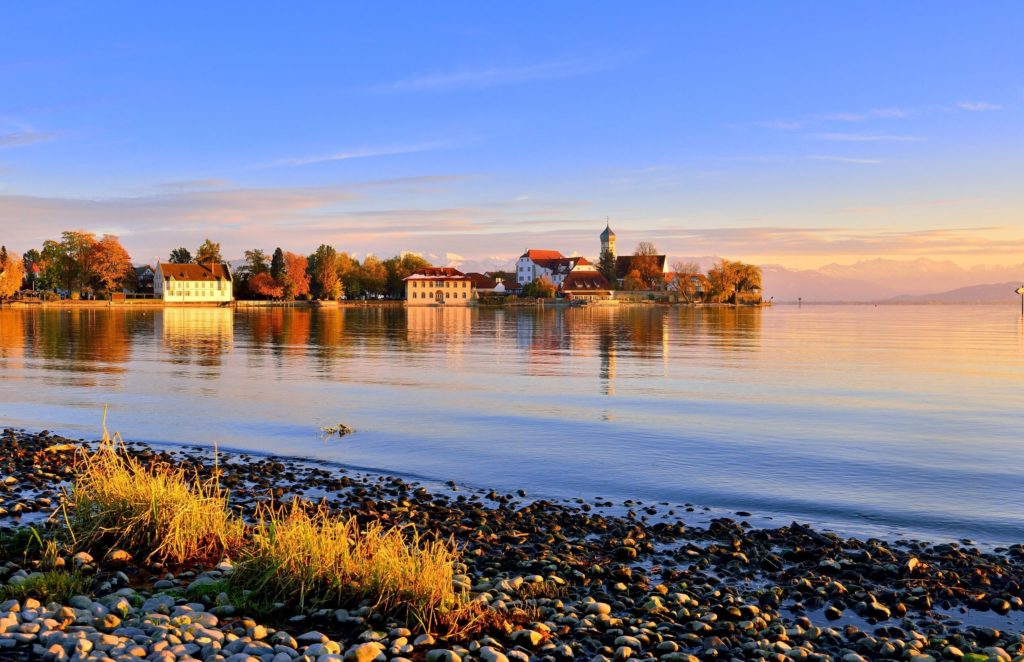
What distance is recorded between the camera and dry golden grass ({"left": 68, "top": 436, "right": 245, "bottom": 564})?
10.5 m

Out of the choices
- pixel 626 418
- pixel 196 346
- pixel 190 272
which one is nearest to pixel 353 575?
pixel 626 418

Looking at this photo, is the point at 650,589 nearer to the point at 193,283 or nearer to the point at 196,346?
the point at 196,346

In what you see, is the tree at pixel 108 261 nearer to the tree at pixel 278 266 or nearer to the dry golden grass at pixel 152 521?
the tree at pixel 278 266

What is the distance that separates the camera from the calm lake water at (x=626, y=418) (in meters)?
16.3

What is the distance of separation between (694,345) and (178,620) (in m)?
56.3

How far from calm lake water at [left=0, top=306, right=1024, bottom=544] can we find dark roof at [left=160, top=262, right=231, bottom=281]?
138682 millimetres

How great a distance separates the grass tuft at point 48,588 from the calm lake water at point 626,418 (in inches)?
336

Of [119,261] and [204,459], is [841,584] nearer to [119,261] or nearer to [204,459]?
[204,459]

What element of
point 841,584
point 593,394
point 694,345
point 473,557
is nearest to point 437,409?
point 593,394

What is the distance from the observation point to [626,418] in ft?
83.6

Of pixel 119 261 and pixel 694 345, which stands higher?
pixel 119 261

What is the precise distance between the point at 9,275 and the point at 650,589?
607 feet

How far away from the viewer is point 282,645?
775cm

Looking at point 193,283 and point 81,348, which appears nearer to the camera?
point 81,348
